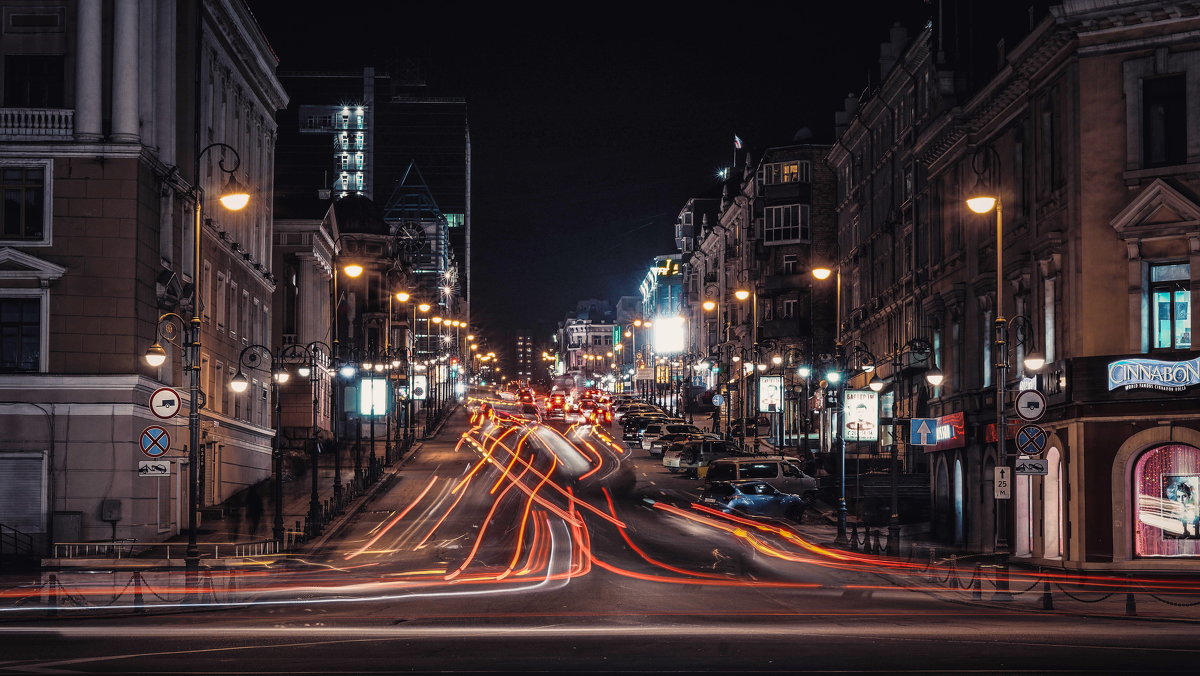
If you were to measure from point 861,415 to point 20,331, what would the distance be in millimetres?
27311

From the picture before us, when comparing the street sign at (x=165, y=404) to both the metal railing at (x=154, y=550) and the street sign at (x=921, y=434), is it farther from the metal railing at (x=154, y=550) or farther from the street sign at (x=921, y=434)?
the street sign at (x=921, y=434)

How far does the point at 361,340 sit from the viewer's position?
115 metres

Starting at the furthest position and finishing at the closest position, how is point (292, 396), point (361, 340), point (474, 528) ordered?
point (361, 340), point (292, 396), point (474, 528)

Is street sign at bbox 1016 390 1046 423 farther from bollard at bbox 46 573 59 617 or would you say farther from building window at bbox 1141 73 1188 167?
bollard at bbox 46 573 59 617

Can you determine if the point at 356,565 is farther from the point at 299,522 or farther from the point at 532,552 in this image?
the point at 299,522

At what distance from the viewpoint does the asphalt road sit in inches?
778

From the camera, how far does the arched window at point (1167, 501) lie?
120 feet

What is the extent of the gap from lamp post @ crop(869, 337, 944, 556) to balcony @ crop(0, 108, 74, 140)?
2578cm

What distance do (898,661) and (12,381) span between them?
32.1 meters

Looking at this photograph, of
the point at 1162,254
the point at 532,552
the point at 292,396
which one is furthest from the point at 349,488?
the point at 1162,254

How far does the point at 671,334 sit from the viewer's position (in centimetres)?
15850

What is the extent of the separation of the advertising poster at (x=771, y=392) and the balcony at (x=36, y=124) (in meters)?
46.1

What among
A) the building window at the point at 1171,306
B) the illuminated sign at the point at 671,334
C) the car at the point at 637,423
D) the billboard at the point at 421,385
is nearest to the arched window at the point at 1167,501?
the building window at the point at 1171,306

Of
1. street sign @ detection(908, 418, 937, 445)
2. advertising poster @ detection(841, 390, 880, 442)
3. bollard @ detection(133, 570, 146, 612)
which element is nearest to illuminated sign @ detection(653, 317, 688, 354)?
advertising poster @ detection(841, 390, 880, 442)
